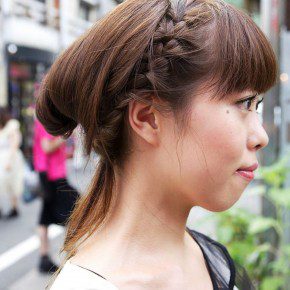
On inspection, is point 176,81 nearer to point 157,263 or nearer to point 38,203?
point 157,263

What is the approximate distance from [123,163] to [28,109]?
15.0 feet

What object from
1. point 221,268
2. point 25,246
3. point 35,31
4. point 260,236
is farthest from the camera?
point 25,246

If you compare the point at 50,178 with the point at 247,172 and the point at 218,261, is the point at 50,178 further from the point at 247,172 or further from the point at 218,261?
the point at 247,172

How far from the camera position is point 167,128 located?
2.83 ft

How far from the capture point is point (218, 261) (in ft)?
3.48

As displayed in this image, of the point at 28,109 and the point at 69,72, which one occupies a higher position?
the point at 69,72

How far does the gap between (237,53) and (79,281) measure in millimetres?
472

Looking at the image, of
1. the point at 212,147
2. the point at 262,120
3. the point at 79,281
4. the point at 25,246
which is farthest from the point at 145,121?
the point at 25,246

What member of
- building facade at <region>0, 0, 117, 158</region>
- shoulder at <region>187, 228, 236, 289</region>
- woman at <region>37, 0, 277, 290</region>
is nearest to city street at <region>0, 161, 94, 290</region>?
building facade at <region>0, 0, 117, 158</region>

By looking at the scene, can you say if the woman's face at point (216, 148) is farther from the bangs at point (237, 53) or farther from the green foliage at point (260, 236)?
the green foliage at point (260, 236)

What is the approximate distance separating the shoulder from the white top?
29 cm

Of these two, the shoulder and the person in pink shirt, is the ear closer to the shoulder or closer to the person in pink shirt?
Answer: the shoulder

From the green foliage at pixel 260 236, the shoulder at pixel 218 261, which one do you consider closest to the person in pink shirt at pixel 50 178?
the green foliage at pixel 260 236

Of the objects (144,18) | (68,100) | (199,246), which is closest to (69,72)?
(68,100)
